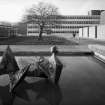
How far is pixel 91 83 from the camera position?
9531 mm

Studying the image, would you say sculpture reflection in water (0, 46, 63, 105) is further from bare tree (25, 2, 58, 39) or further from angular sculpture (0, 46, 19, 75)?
bare tree (25, 2, 58, 39)

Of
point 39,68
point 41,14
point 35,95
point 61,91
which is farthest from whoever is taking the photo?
point 41,14

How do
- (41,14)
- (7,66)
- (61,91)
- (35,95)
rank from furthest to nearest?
(41,14) < (7,66) < (61,91) < (35,95)

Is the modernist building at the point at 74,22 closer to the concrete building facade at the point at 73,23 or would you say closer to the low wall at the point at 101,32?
the concrete building facade at the point at 73,23

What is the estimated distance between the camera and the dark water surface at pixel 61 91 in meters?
7.09

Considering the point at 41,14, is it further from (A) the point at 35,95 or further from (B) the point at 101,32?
(A) the point at 35,95

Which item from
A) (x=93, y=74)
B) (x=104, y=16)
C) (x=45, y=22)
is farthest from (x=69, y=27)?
(x=93, y=74)

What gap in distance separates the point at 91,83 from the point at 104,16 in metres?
58.8

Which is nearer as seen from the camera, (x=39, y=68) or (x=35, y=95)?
(x=35, y=95)

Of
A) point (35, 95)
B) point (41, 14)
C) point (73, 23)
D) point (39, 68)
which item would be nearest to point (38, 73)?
point (39, 68)

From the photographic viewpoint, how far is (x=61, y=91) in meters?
8.25

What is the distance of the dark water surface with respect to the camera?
7.09 m

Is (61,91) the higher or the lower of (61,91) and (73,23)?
the lower

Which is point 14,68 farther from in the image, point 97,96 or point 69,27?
point 69,27
